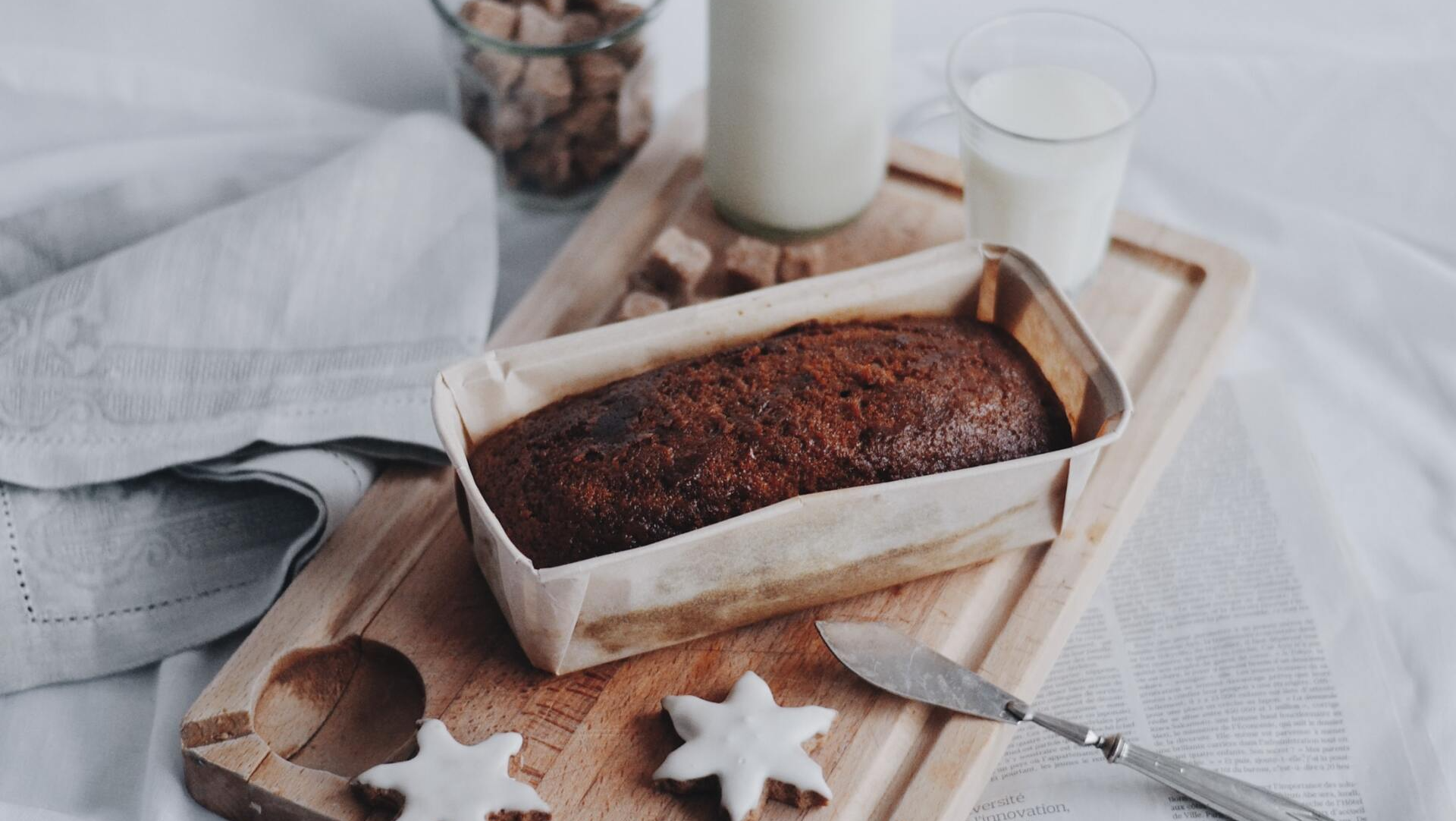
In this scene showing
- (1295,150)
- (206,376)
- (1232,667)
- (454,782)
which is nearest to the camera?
(454,782)

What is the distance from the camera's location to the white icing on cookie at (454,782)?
189 centimetres

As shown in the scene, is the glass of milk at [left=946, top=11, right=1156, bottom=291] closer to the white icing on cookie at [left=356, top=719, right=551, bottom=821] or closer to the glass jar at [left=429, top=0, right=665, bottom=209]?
the glass jar at [left=429, top=0, right=665, bottom=209]

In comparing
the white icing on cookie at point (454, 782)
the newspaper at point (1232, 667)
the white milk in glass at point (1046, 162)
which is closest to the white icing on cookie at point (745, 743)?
the white icing on cookie at point (454, 782)

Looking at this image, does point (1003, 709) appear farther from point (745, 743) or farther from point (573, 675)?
point (573, 675)

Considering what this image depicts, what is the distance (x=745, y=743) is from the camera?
6.43 ft

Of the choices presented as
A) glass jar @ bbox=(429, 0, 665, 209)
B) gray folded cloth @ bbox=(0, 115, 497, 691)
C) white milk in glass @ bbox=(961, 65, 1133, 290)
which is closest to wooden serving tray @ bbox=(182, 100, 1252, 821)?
gray folded cloth @ bbox=(0, 115, 497, 691)

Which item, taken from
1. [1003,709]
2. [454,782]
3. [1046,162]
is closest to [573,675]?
[454,782]

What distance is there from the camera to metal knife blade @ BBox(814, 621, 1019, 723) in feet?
6.70

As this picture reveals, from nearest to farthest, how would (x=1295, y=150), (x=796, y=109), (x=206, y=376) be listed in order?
1. (x=206, y=376)
2. (x=796, y=109)
3. (x=1295, y=150)

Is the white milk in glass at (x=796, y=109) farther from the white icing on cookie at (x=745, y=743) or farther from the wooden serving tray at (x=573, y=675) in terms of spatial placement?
the white icing on cookie at (x=745, y=743)

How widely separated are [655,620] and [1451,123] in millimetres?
2343

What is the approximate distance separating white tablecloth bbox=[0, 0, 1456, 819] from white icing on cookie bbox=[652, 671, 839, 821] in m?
1.11

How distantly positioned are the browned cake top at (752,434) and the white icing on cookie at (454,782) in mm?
285

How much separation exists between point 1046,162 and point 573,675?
4.06 ft
